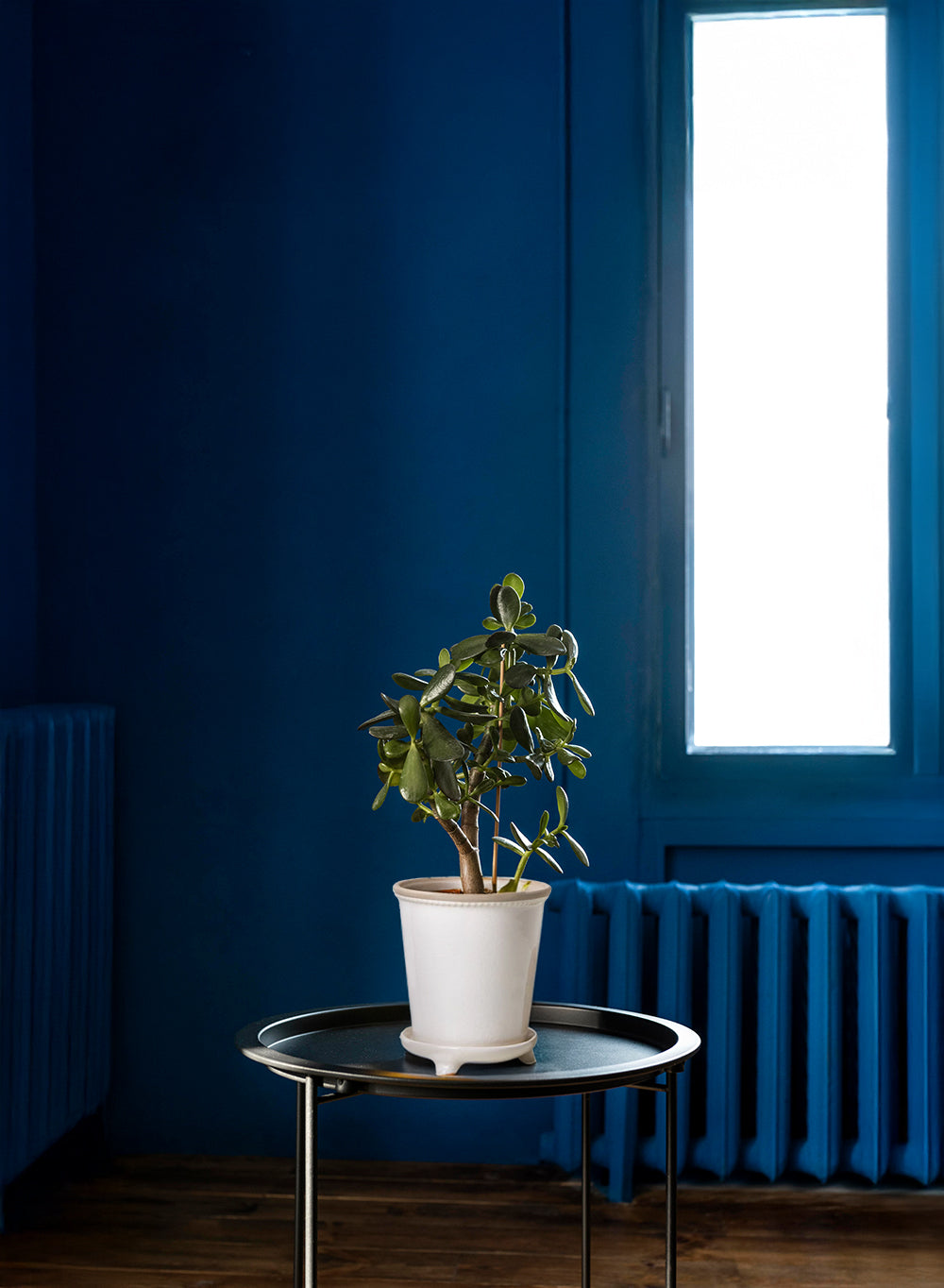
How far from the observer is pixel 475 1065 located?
A: 46.1 inches

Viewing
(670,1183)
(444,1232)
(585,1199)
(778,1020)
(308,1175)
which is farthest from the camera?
(778,1020)

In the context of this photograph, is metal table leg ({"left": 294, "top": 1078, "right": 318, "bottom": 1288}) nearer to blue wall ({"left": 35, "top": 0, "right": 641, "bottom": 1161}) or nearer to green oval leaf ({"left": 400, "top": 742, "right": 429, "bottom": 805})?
green oval leaf ({"left": 400, "top": 742, "right": 429, "bottom": 805})

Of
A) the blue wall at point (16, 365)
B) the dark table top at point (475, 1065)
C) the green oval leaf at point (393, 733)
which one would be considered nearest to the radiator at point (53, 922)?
the blue wall at point (16, 365)

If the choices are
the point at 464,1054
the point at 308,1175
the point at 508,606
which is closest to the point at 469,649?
the point at 508,606

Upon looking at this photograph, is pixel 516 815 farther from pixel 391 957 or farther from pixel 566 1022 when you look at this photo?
pixel 566 1022

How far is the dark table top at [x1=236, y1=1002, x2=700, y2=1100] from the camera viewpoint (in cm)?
107

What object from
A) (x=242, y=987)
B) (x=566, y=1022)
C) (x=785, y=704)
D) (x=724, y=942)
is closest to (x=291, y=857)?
(x=242, y=987)

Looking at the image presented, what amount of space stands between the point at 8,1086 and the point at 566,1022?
3.97 feet

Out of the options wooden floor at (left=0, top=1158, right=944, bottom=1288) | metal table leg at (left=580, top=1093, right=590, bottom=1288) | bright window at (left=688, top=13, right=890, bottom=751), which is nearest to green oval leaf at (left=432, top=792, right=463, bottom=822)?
metal table leg at (left=580, top=1093, right=590, bottom=1288)

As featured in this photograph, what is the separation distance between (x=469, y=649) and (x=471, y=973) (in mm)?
308

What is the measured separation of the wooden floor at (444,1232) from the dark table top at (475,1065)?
81cm

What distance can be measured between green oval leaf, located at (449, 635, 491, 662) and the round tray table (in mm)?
385

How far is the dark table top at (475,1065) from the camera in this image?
3.51ft

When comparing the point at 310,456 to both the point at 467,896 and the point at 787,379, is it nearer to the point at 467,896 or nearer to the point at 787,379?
the point at 787,379
